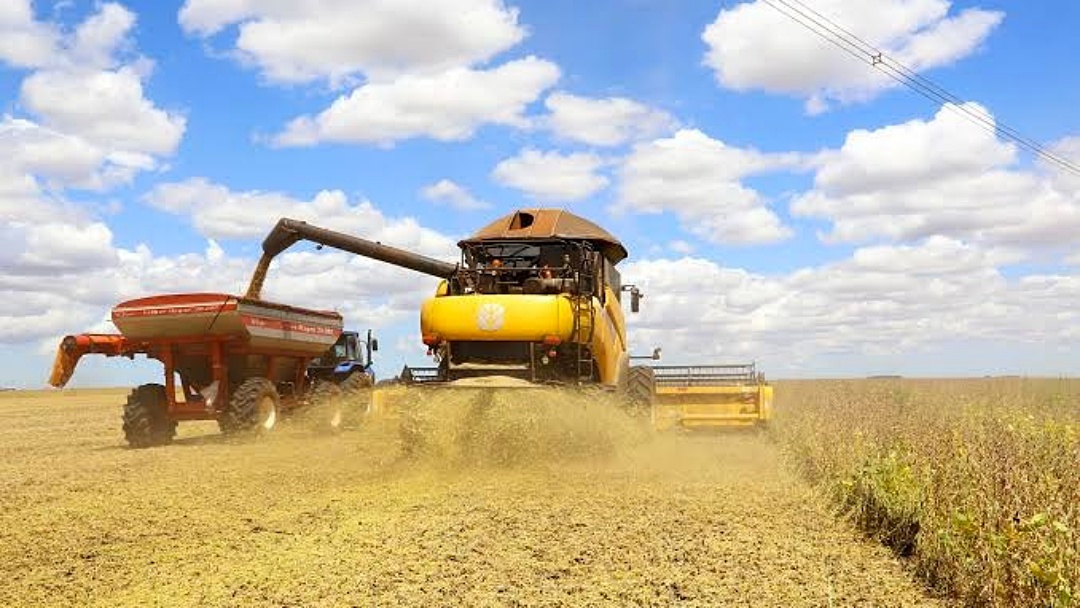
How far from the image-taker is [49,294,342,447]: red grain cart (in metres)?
14.5

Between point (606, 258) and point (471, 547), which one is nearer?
point (471, 547)

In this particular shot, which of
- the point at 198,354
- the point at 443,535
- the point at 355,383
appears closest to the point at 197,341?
the point at 198,354

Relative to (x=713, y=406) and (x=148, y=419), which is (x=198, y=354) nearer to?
(x=148, y=419)

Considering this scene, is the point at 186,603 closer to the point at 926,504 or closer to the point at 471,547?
the point at 471,547

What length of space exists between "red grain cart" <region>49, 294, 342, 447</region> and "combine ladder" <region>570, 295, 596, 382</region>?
6050mm

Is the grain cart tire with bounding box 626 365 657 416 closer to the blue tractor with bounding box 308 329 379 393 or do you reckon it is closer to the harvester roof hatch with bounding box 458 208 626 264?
the harvester roof hatch with bounding box 458 208 626 264

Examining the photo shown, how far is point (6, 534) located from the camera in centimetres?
752

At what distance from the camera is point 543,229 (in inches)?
479

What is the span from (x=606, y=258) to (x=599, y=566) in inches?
295

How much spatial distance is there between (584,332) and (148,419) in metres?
8.10

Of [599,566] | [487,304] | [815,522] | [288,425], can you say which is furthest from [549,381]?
[288,425]

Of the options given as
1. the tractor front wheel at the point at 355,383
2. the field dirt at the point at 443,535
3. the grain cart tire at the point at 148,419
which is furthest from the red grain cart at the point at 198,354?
the field dirt at the point at 443,535

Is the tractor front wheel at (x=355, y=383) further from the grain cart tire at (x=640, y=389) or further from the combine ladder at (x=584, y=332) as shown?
the combine ladder at (x=584, y=332)

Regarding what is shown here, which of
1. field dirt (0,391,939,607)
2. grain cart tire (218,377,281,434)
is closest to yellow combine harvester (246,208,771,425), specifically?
field dirt (0,391,939,607)
